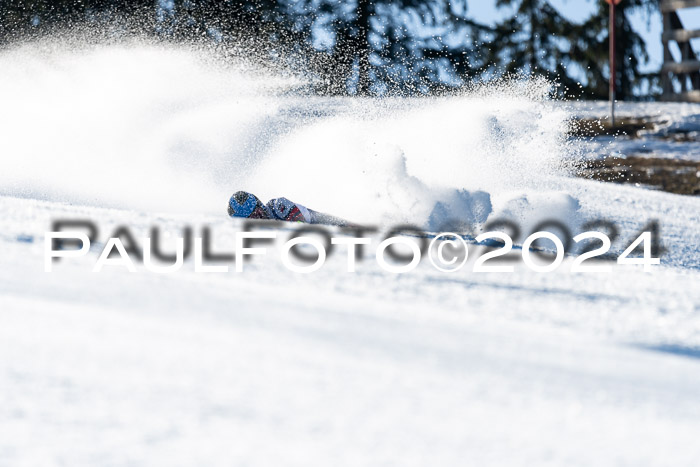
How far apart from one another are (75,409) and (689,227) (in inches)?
224

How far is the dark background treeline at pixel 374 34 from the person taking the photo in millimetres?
13609

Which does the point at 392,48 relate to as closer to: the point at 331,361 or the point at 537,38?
the point at 537,38

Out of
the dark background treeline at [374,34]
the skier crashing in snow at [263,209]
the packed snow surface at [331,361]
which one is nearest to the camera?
the packed snow surface at [331,361]

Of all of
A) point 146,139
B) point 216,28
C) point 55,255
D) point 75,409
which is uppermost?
point 216,28

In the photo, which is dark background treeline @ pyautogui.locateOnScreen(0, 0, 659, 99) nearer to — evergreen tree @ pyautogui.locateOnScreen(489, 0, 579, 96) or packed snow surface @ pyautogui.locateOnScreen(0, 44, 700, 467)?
evergreen tree @ pyautogui.locateOnScreen(489, 0, 579, 96)

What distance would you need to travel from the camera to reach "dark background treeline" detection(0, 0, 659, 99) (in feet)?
44.7

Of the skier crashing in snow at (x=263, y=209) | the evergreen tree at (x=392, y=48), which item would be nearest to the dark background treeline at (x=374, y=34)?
the evergreen tree at (x=392, y=48)

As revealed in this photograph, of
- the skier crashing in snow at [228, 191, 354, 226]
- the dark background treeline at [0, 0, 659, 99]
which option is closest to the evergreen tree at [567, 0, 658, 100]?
the dark background treeline at [0, 0, 659, 99]

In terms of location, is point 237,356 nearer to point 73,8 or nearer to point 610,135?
point 610,135

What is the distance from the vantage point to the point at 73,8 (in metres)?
13.5

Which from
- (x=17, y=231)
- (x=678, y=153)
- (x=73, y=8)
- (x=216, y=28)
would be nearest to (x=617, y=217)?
(x=678, y=153)

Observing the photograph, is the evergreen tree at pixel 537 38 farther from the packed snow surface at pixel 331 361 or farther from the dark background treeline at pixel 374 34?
the packed snow surface at pixel 331 361

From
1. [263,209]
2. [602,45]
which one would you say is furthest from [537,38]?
[263,209]

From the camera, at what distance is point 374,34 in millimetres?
15367
